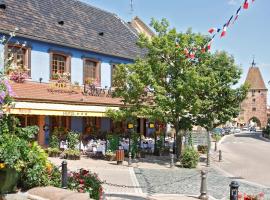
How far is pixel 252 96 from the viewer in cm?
10931

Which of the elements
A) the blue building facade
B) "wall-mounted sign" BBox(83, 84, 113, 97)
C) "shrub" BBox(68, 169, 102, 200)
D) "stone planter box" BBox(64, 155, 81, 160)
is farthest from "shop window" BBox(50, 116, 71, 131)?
"shrub" BBox(68, 169, 102, 200)

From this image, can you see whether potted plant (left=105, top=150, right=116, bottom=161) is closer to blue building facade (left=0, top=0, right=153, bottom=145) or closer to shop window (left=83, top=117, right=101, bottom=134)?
blue building facade (left=0, top=0, right=153, bottom=145)

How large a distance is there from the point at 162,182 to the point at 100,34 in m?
15.6

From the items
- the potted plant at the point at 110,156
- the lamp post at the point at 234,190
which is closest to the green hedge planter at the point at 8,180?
the lamp post at the point at 234,190

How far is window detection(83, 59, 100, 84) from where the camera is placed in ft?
87.2

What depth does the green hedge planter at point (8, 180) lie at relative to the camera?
8.82 metres

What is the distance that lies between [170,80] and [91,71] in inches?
269

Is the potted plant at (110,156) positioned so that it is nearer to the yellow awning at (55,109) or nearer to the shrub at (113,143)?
the shrub at (113,143)

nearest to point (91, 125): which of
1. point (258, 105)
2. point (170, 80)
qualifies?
point (170, 80)

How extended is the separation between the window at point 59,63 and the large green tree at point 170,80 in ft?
12.0

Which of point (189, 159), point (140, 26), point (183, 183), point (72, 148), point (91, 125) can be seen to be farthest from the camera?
point (140, 26)

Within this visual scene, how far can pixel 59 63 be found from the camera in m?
24.9

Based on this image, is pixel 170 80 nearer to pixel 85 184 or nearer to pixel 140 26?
pixel 85 184

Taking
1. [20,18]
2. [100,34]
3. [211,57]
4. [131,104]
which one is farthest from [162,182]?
[100,34]
